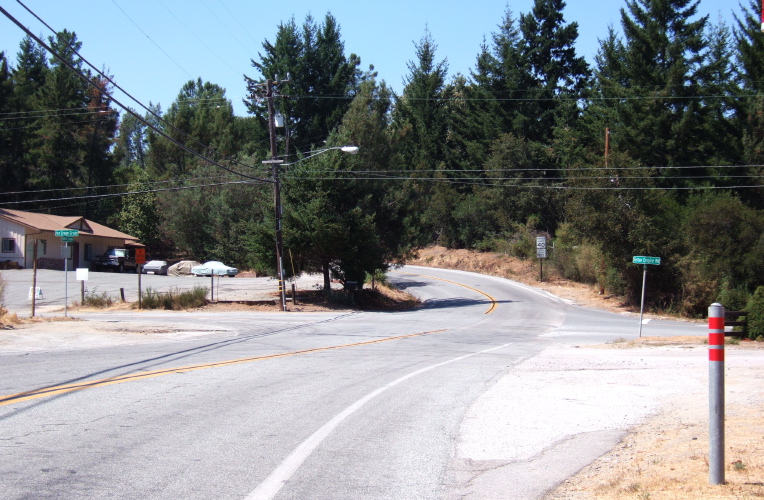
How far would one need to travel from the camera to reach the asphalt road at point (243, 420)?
19.4 ft

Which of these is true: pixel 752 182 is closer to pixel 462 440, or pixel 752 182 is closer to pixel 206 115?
pixel 462 440

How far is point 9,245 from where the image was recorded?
174 ft

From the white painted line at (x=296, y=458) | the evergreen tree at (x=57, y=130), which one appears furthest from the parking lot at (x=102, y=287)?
the white painted line at (x=296, y=458)

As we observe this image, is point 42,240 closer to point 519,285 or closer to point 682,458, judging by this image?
point 519,285

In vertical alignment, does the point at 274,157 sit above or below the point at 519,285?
above

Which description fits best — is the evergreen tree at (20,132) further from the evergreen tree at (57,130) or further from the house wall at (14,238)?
the house wall at (14,238)

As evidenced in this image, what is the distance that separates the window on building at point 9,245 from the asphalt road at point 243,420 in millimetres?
42268

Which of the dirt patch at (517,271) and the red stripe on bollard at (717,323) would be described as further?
the dirt patch at (517,271)

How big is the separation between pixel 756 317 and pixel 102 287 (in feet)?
123

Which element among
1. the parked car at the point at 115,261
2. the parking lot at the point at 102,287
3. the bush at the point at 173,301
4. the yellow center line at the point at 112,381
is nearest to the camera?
the yellow center line at the point at 112,381

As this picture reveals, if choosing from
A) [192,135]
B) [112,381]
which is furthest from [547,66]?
[112,381]

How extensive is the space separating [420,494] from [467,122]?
232 feet

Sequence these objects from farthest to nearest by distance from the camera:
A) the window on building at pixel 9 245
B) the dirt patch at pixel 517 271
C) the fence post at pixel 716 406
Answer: the window on building at pixel 9 245 < the dirt patch at pixel 517 271 < the fence post at pixel 716 406

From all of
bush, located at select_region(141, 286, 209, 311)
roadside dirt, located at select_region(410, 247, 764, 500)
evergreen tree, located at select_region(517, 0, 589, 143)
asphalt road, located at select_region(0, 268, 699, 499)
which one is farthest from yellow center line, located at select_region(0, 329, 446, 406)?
evergreen tree, located at select_region(517, 0, 589, 143)
